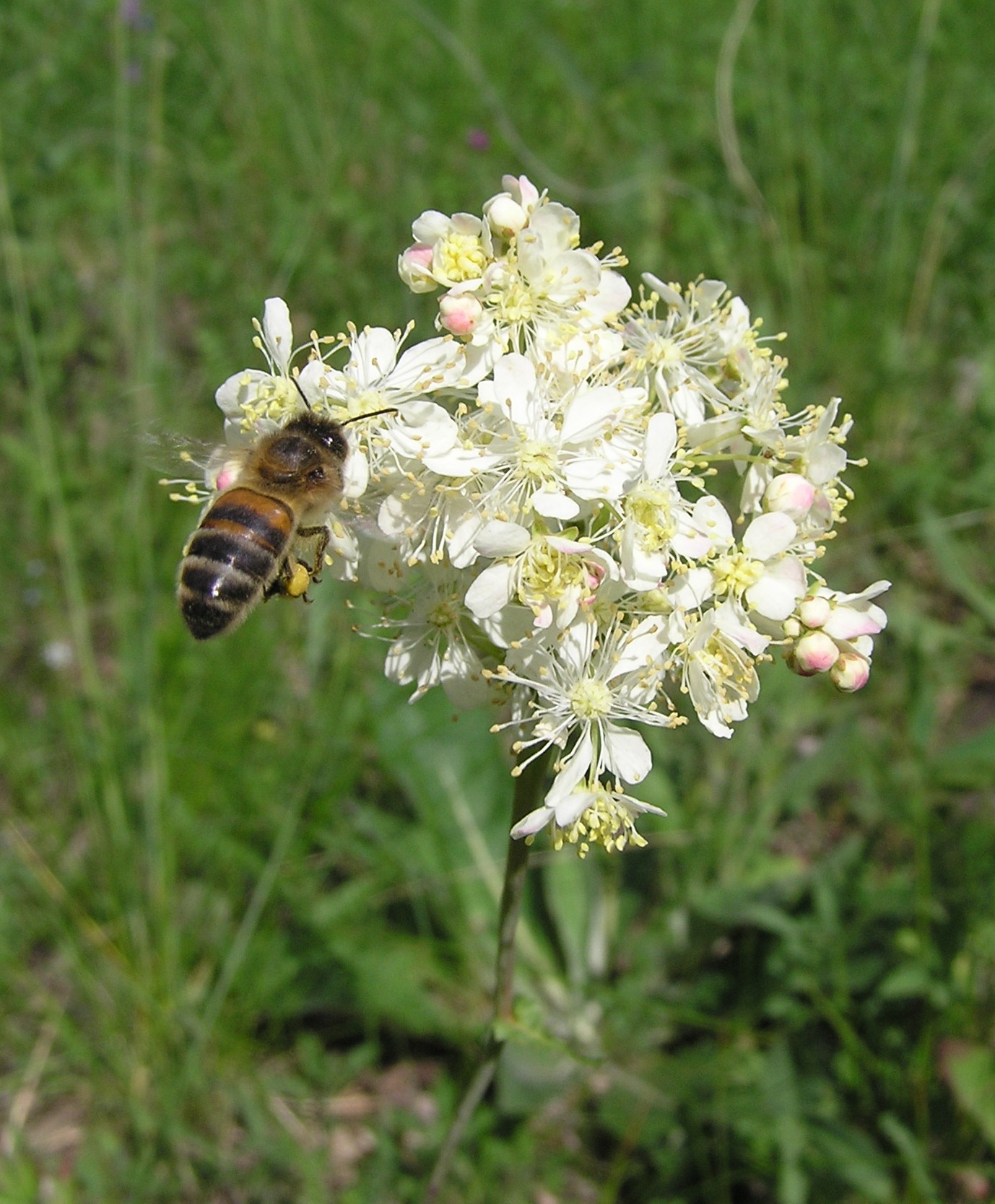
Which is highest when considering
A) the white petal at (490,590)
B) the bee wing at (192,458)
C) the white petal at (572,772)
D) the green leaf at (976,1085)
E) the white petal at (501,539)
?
the bee wing at (192,458)

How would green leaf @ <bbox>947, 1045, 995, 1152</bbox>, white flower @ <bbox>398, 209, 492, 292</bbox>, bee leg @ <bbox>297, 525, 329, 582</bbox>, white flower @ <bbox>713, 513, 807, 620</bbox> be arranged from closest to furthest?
white flower @ <bbox>713, 513, 807, 620</bbox>
white flower @ <bbox>398, 209, 492, 292</bbox>
bee leg @ <bbox>297, 525, 329, 582</bbox>
green leaf @ <bbox>947, 1045, 995, 1152</bbox>

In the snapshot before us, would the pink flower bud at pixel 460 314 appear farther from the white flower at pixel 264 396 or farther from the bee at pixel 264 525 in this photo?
the white flower at pixel 264 396

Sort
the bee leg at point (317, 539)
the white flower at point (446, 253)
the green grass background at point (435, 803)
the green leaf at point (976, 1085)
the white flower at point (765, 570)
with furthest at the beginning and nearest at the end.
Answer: the green grass background at point (435, 803), the green leaf at point (976, 1085), the bee leg at point (317, 539), the white flower at point (446, 253), the white flower at point (765, 570)

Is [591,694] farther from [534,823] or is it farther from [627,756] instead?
[534,823]

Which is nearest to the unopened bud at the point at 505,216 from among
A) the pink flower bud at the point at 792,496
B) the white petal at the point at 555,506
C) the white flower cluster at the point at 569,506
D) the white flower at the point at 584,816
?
the white flower cluster at the point at 569,506

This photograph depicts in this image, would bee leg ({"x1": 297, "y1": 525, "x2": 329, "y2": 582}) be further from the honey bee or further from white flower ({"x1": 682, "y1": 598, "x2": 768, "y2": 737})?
white flower ({"x1": 682, "y1": 598, "x2": 768, "y2": 737})

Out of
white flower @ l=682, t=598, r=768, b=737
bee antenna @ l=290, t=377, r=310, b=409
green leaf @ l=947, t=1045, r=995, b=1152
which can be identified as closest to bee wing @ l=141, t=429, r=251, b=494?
bee antenna @ l=290, t=377, r=310, b=409

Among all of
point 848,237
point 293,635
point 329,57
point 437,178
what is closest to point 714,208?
point 848,237
